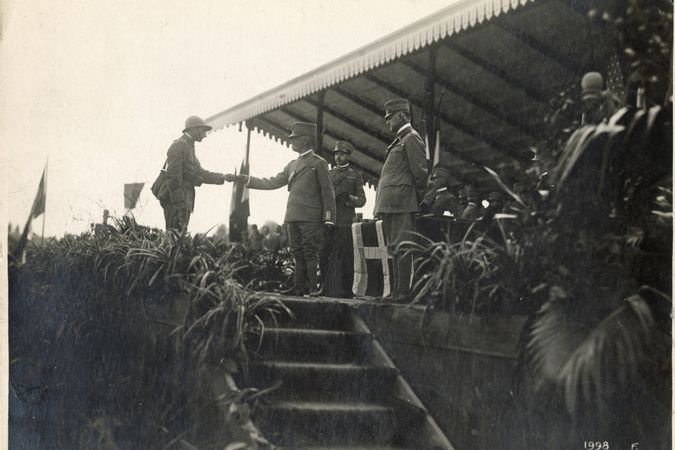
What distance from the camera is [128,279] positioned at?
4.44 m

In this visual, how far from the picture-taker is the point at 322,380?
144 inches

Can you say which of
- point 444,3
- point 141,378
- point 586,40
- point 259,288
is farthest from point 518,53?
point 141,378

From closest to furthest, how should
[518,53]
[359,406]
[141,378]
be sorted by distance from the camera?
1. [359,406]
2. [141,378]
3. [518,53]

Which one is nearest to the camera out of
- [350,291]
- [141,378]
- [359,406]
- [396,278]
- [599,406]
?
[599,406]

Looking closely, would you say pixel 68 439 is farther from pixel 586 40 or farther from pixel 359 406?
pixel 586 40

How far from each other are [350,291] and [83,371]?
2550 mm

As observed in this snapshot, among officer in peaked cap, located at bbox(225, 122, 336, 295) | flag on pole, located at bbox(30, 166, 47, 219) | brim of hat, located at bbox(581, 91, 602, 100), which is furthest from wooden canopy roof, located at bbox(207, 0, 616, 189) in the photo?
flag on pole, located at bbox(30, 166, 47, 219)

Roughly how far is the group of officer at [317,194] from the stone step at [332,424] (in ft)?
3.36

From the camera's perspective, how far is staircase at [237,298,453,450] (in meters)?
3.35

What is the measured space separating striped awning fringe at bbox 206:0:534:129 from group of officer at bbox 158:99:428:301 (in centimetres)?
60

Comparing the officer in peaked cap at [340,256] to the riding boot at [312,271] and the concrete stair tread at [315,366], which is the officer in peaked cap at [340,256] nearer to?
the riding boot at [312,271]

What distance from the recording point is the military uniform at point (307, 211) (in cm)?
521

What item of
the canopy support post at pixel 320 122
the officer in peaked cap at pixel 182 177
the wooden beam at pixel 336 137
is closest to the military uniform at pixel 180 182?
the officer in peaked cap at pixel 182 177

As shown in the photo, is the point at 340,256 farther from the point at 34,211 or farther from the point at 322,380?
the point at 34,211
